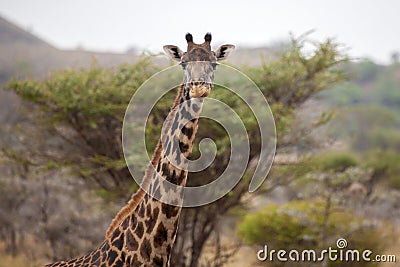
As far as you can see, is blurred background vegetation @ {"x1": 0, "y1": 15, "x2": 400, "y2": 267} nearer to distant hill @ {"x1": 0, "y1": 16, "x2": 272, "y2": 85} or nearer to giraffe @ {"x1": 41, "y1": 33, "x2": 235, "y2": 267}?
giraffe @ {"x1": 41, "y1": 33, "x2": 235, "y2": 267}

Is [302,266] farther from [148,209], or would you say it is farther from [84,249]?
[148,209]

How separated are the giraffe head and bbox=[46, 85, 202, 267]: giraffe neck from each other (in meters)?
0.20

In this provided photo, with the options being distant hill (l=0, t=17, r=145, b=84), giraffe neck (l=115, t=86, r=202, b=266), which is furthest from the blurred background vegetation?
distant hill (l=0, t=17, r=145, b=84)

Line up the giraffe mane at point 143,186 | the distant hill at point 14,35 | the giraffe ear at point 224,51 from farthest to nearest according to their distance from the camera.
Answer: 1. the distant hill at point 14,35
2. the giraffe ear at point 224,51
3. the giraffe mane at point 143,186

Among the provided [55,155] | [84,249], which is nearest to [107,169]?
[55,155]

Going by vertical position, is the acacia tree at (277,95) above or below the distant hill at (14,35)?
below

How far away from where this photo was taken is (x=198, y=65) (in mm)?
4398

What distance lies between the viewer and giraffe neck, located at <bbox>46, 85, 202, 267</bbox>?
4629 mm

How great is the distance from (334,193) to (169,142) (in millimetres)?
8175

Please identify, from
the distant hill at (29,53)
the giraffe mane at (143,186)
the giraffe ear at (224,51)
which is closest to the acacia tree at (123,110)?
the giraffe mane at (143,186)

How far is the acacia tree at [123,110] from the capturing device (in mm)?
9391

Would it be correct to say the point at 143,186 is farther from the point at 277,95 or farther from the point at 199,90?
the point at 277,95

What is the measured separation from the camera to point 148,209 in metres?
4.81

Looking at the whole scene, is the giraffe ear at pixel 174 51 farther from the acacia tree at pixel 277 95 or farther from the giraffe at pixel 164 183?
the acacia tree at pixel 277 95
